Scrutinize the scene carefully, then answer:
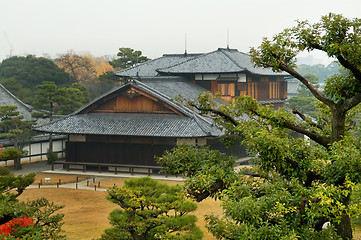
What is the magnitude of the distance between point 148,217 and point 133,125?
18.4 meters

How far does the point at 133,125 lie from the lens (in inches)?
1222

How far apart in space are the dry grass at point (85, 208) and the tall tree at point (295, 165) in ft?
25.6

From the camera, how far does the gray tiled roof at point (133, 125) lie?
29.4 meters

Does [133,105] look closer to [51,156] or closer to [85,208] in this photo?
[51,156]

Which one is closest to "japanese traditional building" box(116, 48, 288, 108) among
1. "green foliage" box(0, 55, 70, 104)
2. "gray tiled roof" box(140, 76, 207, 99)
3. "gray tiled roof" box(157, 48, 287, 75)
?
"gray tiled roof" box(157, 48, 287, 75)

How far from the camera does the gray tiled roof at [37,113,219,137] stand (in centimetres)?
2944

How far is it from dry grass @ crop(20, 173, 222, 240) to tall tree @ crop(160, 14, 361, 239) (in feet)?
25.6

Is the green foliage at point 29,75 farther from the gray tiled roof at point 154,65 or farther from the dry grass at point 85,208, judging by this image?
the dry grass at point 85,208

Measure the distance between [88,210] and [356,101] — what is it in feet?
48.8

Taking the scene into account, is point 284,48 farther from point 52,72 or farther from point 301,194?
point 52,72

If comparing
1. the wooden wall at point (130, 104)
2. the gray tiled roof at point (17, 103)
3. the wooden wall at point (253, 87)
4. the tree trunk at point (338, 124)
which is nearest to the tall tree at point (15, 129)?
the gray tiled roof at point (17, 103)

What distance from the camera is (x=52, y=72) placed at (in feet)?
176

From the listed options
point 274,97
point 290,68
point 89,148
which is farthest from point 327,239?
point 274,97

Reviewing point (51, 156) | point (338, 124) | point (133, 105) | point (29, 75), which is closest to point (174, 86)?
point (133, 105)
